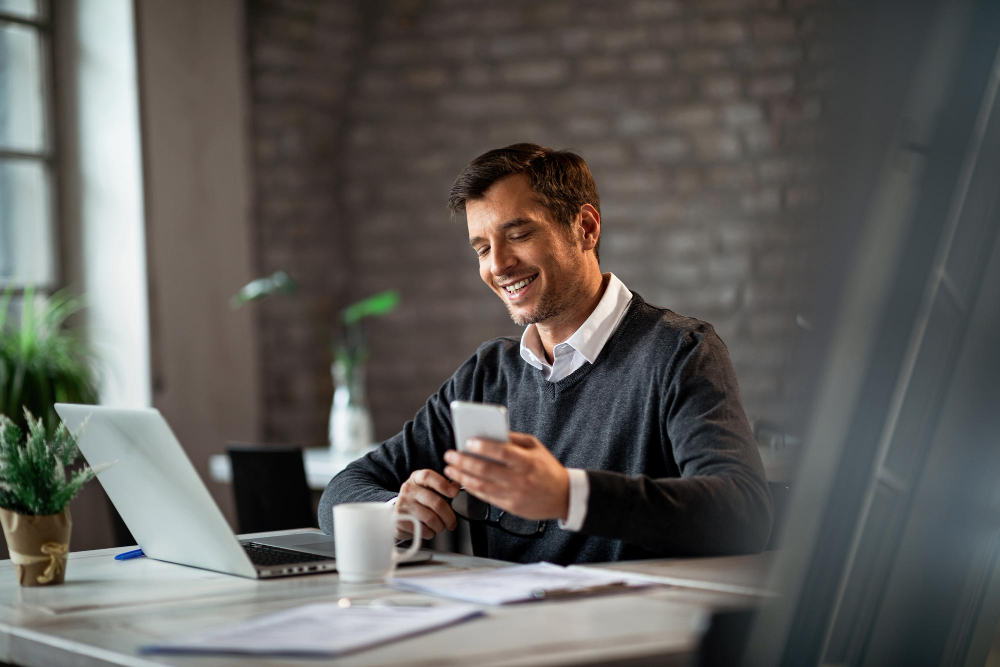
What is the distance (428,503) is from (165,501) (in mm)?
381

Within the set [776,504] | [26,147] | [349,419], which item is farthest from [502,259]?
[26,147]

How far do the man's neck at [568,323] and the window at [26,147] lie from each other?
2.43 meters

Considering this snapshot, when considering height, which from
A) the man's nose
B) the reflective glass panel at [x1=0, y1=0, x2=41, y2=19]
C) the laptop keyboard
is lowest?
the laptop keyboard

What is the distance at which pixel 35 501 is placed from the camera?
1.52m

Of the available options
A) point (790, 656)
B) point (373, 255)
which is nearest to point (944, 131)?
point (790, 656)

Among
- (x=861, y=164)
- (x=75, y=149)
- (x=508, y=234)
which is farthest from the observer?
(x=75, y=149)

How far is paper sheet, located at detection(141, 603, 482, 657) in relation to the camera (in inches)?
42.9

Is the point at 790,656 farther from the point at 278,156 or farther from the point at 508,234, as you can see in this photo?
the point at 278,156

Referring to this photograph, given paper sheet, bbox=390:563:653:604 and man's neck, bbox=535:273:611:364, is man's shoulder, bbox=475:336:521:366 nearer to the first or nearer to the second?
man's neck, bbox=535:273:611:364

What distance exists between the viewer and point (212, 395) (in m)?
4.13

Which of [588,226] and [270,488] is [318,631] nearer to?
[588,226]

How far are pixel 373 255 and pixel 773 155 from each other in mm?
1652

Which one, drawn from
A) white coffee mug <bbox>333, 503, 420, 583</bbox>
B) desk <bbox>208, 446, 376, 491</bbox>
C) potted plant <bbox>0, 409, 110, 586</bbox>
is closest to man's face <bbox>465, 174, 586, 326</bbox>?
white coffee mug <bbox>333, 503, 420, 583</bbox>

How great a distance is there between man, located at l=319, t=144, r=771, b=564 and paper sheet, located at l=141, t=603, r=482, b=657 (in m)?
0.22
